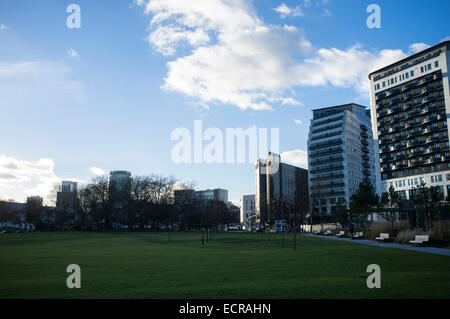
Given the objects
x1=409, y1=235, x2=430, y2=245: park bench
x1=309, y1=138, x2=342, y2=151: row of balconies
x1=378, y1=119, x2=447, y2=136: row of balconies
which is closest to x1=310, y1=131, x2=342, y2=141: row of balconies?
x1=309, y1=138, x2=342, y2=151: row of balconies

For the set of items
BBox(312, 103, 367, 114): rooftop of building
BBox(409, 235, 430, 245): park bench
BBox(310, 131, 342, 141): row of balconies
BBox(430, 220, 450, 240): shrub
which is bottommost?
BBox(409, 235, 430, 245): park bench

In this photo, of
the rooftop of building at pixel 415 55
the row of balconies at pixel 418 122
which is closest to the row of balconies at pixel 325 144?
the row of balconies at pixel 418 122

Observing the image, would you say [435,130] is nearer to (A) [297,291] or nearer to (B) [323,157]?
(B) [323,157]

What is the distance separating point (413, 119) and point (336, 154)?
33218 millimetres

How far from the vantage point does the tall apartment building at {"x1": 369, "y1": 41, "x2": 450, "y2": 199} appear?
315 feet

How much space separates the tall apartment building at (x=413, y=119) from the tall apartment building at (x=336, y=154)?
61.9 ft

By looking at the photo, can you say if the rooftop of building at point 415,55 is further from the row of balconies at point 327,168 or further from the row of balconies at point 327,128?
the row of balconies at point 327,168

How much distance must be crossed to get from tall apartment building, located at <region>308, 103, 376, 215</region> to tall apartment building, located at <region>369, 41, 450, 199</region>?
1886 centimetres

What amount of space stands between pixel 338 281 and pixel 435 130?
10107cm

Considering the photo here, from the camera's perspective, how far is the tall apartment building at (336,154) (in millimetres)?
131750

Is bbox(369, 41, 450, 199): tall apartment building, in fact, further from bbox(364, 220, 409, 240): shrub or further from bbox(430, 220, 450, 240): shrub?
bbox(430, 220, 450, 240): shrub

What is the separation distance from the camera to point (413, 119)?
10381 centimetres
